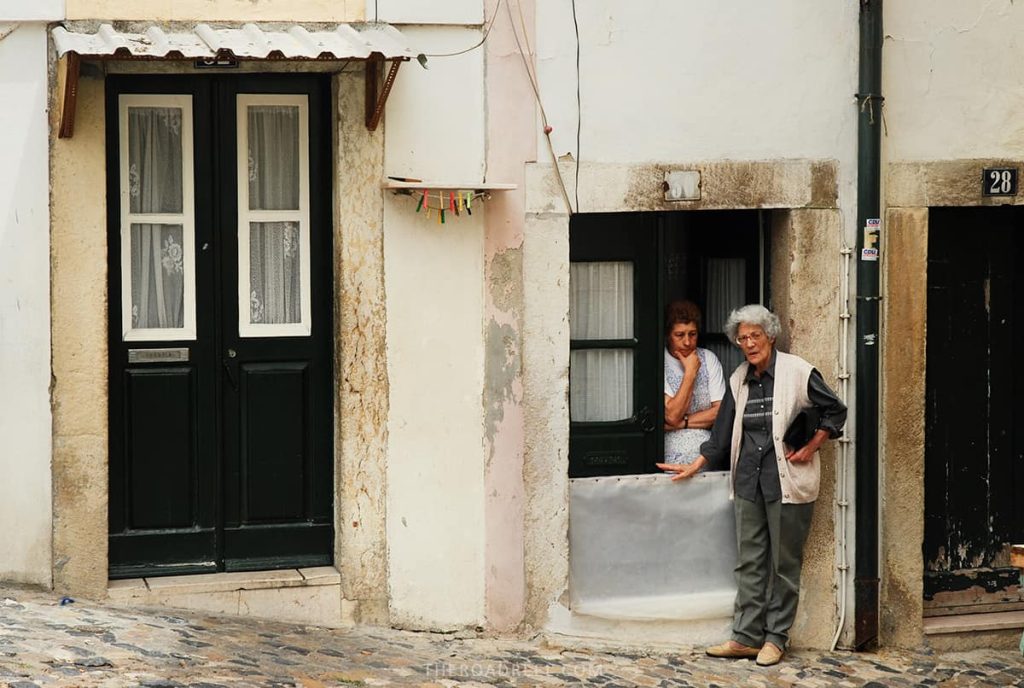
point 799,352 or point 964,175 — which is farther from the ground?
point 964,175

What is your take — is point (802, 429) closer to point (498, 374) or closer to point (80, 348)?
point (498, 374)

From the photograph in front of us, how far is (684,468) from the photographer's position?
9211 mm

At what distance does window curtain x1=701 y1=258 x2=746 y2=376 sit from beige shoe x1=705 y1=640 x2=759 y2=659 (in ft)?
5.32

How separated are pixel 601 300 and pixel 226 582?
100 inches

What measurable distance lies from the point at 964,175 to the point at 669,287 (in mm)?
1767

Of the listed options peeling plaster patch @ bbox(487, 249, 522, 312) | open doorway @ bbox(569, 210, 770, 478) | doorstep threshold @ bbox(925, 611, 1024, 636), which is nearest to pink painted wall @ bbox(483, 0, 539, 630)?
peeling plaster patch @ bbox(487, 249, 522, 312)

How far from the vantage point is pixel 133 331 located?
8.59 m

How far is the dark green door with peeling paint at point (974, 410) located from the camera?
32.3 ft

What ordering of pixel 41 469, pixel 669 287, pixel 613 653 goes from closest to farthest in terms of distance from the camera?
pixel 41 469 < pixel 613 653 < pixel 669 287

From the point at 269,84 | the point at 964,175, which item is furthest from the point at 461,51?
the point at 964,175

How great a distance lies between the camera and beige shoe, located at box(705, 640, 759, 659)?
9.09m

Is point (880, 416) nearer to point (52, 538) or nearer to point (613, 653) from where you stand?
point (613, 653)

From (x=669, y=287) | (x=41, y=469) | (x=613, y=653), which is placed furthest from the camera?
(x=669, y=287)

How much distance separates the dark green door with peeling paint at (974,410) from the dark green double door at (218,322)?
11.9ft
